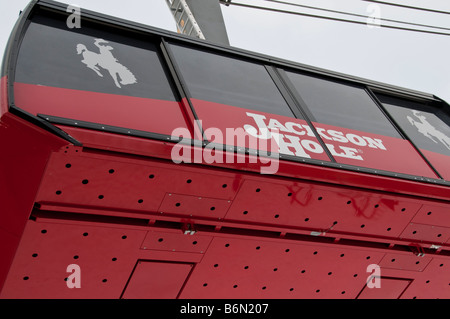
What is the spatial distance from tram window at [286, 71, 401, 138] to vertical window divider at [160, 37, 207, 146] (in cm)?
130

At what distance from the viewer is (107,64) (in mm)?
3932

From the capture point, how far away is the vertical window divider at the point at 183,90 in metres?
3.63

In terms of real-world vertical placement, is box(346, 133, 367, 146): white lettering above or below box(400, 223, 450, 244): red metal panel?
above

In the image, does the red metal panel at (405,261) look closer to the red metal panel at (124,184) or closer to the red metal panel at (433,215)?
the red metal panel at (433,215)

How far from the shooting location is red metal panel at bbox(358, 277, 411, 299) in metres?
4.98

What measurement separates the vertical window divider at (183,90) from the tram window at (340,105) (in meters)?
1.30

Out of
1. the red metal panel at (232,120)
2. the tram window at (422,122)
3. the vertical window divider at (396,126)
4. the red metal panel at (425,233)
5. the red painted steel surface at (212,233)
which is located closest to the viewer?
the red painted steel surface at (212,233)

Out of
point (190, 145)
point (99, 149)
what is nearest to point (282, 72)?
point (190, 145)

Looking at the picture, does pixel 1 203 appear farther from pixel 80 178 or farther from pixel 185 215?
pixel 185 215

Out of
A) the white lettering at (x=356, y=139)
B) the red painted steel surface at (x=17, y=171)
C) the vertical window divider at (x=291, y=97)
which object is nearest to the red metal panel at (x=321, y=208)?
the vertical window divider at (x=291, y=97)

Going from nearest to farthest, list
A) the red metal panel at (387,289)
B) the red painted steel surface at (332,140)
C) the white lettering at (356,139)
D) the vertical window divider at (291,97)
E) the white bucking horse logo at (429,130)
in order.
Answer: the red painted steel surface at (332,140) < the vertical window divider at (291,97) < the white lettering at (356,139) < the red metal panel at (387,289) < the white bucking horse logo at (429,130)

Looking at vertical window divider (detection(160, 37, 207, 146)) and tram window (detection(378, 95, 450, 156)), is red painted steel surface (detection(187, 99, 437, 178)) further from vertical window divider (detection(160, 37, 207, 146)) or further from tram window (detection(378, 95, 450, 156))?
tram window (detection(378, 95, 450, 156))

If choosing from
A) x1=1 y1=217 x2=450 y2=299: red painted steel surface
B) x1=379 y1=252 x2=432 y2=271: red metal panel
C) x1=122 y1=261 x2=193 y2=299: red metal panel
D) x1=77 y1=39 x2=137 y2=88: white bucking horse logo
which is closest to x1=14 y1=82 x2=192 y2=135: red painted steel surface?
x1=77 y1=39 x2=137 y2=88: white bucking horse logo

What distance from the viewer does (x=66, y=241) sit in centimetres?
364
